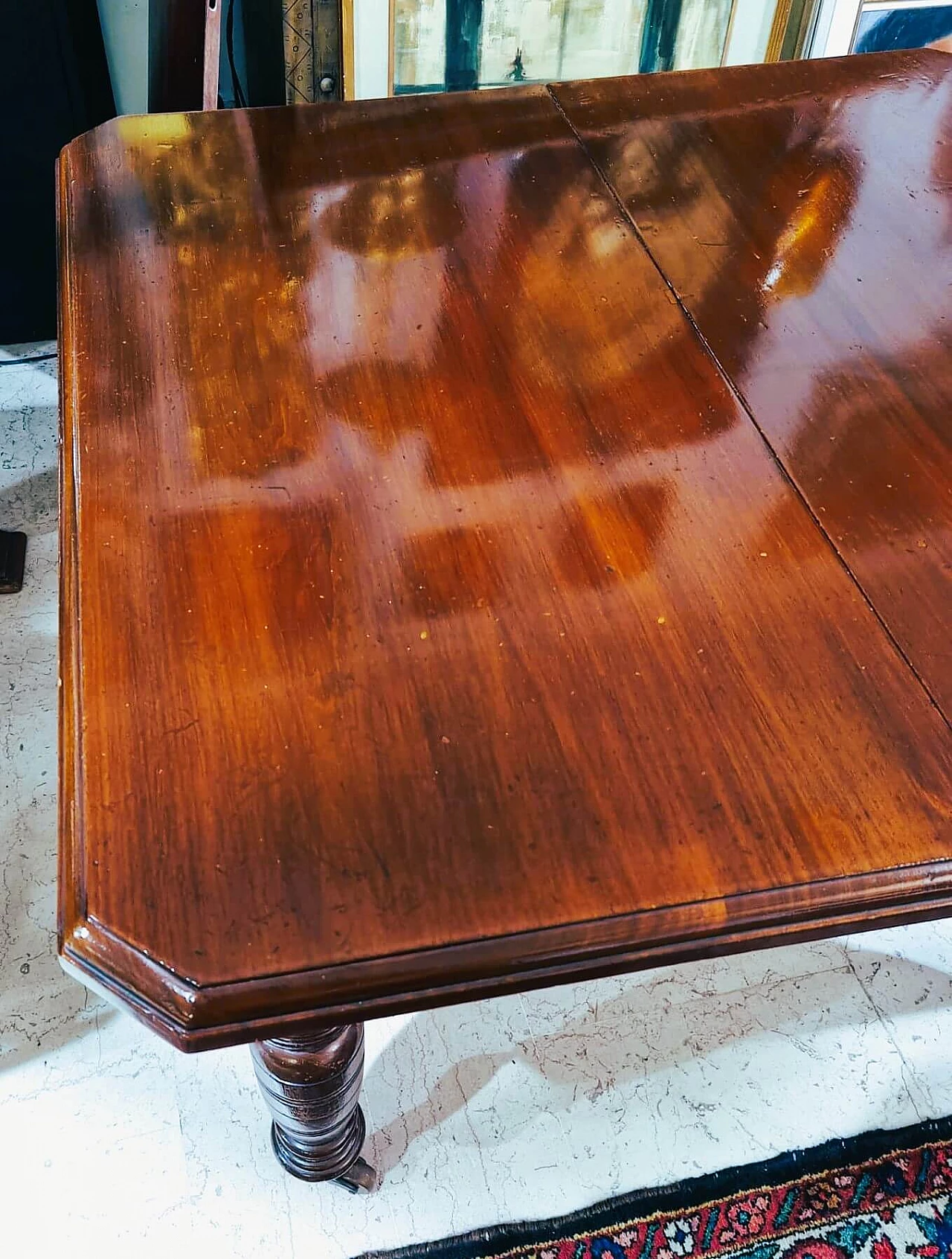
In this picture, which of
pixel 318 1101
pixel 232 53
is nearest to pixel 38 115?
pixel 232 53

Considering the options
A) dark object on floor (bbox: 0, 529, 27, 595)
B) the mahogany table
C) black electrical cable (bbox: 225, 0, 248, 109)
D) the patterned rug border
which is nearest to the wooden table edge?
the mahogany table

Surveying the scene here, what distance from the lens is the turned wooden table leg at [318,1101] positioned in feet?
2.47

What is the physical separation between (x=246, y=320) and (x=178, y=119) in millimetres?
389

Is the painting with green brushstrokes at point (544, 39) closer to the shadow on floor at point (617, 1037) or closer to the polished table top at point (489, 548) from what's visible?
the polished table top at point (489, 548)

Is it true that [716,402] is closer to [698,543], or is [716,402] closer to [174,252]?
[698,543]

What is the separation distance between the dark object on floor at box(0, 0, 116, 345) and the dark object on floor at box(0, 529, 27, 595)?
0.49m

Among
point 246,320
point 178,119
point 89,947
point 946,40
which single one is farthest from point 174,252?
point 946,40

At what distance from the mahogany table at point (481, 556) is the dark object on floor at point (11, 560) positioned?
0.68 metres

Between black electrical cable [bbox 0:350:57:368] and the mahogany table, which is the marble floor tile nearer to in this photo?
the mahogany table

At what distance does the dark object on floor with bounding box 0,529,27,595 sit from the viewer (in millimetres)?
1560

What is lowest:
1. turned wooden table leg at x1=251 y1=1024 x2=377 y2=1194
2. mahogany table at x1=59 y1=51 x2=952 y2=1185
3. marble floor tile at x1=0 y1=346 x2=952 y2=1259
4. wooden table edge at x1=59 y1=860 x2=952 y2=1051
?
marble floor tile at x1=0 y1=346 x2=952 y2=1259

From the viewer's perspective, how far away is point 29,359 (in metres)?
1.90

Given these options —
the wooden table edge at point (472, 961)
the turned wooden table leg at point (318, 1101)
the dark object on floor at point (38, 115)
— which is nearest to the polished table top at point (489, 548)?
the wooden table edge at point (472, 961)

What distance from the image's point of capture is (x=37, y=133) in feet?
5.33
